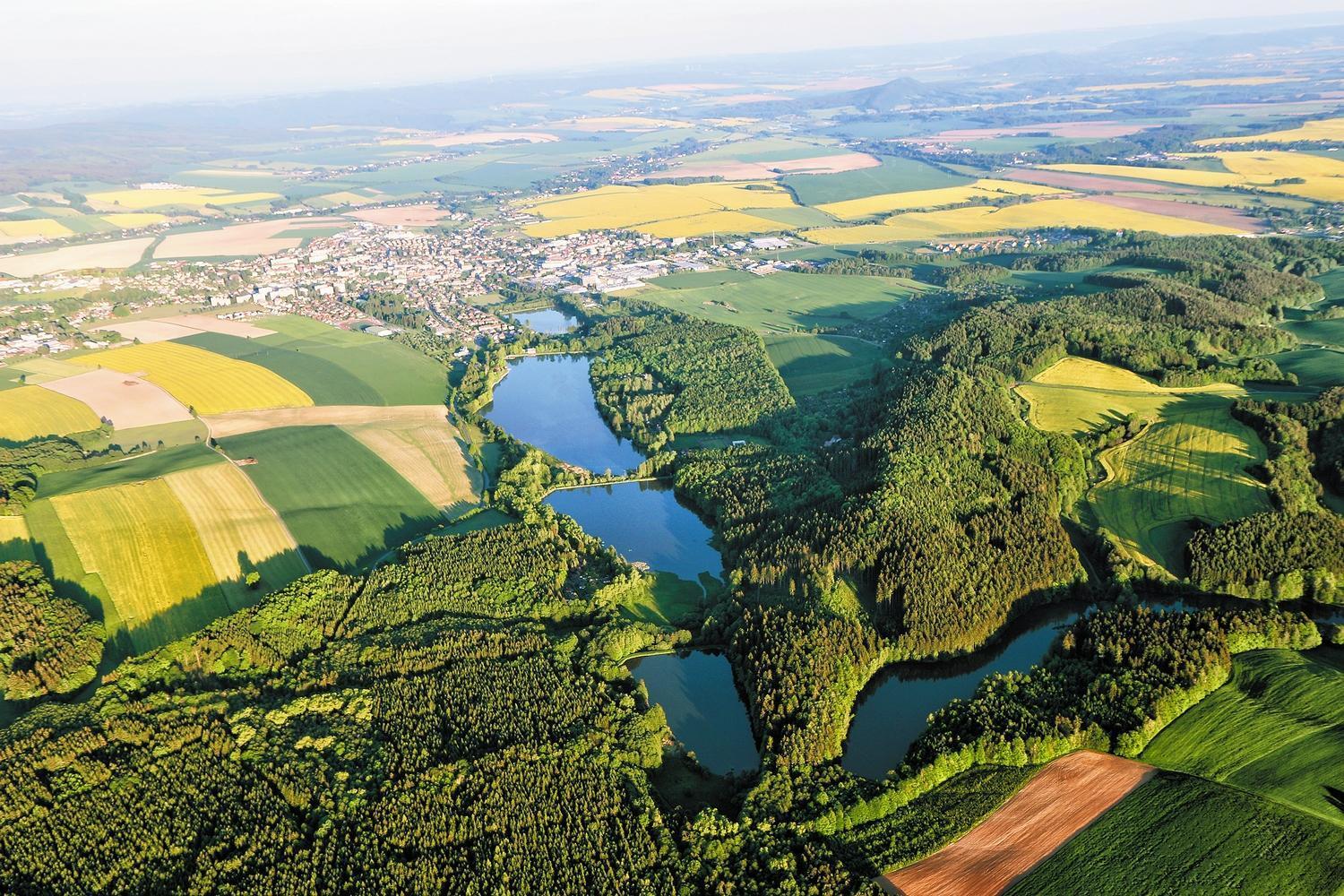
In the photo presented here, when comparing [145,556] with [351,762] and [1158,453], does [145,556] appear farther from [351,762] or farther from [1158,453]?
[1158,453]

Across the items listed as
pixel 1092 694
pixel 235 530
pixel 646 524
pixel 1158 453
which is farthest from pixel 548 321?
pixel 1092 694

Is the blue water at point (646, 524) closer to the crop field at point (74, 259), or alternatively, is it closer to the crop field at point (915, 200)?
the crop field at point (74, 259)

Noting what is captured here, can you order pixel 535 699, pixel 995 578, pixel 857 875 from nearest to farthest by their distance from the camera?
pixel 857 875 < pixel 535 699 < pixel 995 578

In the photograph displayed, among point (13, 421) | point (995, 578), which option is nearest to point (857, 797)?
point (995, 578)

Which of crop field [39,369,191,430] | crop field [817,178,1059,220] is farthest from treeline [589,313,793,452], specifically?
crop field [817,178,1059,220]

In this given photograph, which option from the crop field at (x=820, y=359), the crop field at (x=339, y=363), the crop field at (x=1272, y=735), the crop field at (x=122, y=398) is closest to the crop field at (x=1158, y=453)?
the crop field at (x=1272, y=735)

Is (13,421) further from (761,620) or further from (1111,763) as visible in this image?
(1111,763)

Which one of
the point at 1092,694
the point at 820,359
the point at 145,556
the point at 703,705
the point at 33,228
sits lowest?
the point at 703,705
